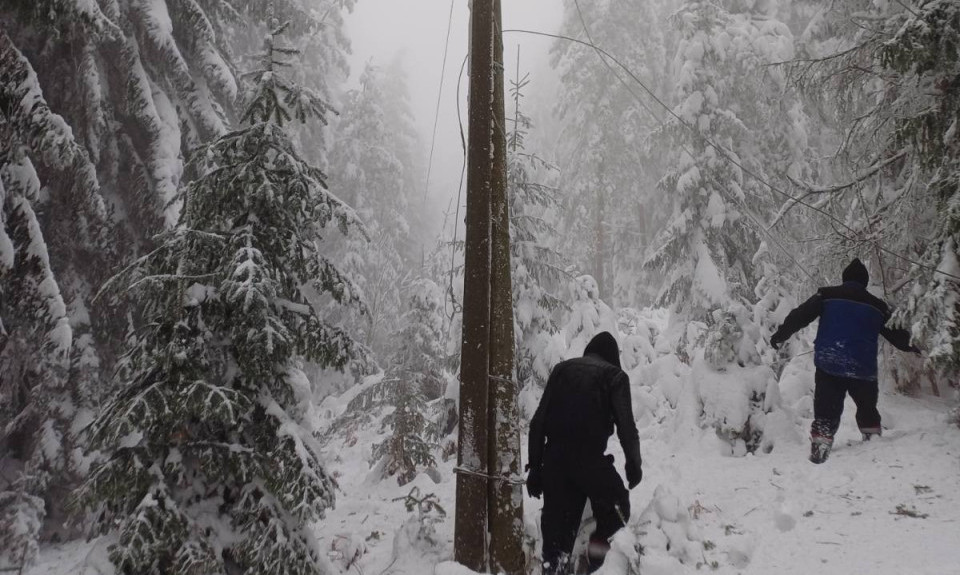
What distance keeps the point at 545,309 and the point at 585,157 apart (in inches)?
709

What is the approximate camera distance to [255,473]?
4180 mm

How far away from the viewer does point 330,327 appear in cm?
482

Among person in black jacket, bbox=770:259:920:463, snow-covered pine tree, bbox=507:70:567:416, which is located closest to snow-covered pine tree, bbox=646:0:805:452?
snow-covered pine tree, bbox=507:70:567:416

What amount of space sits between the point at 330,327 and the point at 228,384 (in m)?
0.96

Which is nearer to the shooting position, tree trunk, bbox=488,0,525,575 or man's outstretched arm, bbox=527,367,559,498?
tree trunk, bbox=488,0,525,575

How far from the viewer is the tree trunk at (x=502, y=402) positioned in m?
4.13

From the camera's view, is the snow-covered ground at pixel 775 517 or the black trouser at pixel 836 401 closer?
the snow-covered ground at pixel 775 517

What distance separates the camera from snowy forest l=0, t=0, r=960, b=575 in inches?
162

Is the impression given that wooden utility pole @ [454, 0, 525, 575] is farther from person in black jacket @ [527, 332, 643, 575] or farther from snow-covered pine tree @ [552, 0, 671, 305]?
snow-covered pine tree @ [552, 0, 671, 305]

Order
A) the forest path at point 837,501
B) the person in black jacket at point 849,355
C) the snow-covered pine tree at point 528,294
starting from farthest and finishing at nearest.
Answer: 1. the snow-covered pine tree at point 528,294
2. the person in black jacket at point 849,355
3. the forest path at point 837,501

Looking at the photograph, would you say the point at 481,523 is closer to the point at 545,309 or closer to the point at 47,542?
the point at 545,309

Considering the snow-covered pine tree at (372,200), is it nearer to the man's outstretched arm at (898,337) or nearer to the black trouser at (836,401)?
the black trouser at (836,401)

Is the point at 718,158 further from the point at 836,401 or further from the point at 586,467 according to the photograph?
the point at 586,467

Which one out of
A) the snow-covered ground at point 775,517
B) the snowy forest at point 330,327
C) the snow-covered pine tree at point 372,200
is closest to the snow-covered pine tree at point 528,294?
the snowy forest at point 330,327
